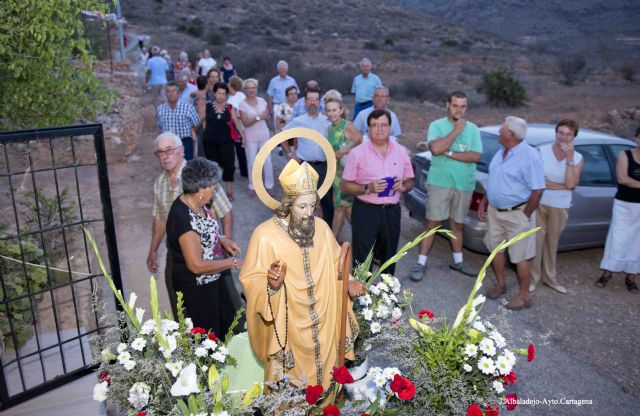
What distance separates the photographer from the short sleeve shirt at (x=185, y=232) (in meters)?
3.79

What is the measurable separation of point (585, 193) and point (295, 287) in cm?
513

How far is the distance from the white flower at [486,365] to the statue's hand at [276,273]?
1118 mm

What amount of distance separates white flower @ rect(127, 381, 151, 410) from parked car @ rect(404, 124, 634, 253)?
4687mm

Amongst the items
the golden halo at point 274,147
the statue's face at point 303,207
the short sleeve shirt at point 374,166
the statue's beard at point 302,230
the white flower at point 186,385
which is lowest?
the white flower at point 186,385

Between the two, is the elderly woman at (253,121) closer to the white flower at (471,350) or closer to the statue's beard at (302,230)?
the statue's beard at (302,230)

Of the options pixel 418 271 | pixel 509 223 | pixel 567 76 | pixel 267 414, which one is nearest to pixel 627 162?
pixel 509 223

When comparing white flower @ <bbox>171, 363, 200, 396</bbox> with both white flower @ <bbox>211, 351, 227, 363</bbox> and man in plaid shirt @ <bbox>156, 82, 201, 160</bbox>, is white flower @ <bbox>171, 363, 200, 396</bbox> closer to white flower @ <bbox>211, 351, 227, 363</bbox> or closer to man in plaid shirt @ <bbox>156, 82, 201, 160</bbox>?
white flower @ <bbox>211, 351, 227, 363</bbox>

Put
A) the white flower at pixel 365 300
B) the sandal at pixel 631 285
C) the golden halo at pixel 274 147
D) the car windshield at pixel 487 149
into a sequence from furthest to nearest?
the car windshield at pixel 487 149 < the sandal at pixel 631 285 < the white flower at pixel 365 300 < the golden halo at pixel 274 147

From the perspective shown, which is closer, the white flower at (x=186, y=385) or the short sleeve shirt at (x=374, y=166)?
the white flower at (x=186, y=385)

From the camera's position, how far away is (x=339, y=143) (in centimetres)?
669

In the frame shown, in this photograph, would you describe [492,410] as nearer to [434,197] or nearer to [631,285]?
[434,197]

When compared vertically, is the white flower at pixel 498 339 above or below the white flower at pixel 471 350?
above

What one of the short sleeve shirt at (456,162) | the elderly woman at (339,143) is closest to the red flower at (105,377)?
the elderly woman at (339,143)

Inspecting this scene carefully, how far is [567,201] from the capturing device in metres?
6.02
